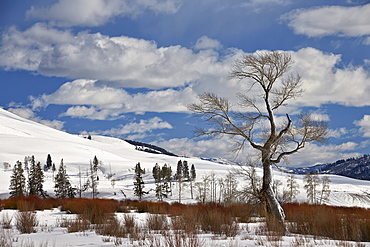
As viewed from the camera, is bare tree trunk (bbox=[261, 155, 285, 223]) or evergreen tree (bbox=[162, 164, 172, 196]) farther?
evergreen tree (bbox=[162, 164, 172, 196])

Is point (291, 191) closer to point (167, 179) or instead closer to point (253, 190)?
point (167, 179)

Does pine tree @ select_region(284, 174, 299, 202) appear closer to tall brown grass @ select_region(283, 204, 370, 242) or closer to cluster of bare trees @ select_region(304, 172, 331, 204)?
cluster of bare trees @ select_region(304, 172, 331, 204)

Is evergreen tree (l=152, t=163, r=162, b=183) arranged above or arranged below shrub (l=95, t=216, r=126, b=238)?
above

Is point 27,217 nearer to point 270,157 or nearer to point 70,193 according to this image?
point 270,157

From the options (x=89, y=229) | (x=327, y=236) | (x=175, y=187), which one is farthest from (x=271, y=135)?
(x=175, y=187)

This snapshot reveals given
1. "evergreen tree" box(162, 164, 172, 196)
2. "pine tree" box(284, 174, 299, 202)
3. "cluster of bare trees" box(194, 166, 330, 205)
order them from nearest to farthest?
"cluster of bare trees" box(194, 166, 330, 205) < "pine tree" box(284, 174, 299, 202) < "evergreen tree" box(162, 164, 172, 196)

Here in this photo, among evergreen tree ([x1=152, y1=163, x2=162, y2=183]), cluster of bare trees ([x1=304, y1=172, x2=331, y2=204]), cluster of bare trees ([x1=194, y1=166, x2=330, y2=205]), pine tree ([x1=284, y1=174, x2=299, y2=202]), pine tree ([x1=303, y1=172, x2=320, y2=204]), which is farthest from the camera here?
evergreen tree ([x1=152, y1=163, x2=162, y2=183])

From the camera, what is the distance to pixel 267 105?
1881 cm

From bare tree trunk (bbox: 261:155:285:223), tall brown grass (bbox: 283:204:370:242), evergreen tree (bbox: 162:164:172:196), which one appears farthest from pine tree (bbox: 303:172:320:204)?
tall brown grass (bbox: 283:204:370:242)

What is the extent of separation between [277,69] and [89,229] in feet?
40.9

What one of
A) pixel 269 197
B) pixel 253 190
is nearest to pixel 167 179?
pixel 253 190

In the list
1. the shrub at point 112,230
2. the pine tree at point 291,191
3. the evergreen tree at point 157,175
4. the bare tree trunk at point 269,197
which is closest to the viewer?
the shrub at point 112,230

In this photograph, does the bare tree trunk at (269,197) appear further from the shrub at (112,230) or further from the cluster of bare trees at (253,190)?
the shrub at (112,230)

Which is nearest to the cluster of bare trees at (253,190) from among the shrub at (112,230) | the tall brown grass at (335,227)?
the tall brown grass at (335,227)
